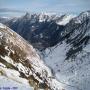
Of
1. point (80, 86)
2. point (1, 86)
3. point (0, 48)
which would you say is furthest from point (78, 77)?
point (1, 86)

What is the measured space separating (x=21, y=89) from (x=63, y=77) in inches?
6077

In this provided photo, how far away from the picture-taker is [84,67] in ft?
618

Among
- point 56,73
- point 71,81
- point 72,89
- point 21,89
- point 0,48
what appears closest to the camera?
point 21,89

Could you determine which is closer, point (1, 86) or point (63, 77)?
point (1, 86)

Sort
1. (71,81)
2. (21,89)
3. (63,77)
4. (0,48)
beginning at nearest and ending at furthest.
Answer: (21,89)
(0,48)
(71,81)
(63,77)

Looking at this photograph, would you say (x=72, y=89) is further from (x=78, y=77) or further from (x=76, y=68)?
(x=76, y=68)

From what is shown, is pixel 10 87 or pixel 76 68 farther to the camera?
pixel 76 68

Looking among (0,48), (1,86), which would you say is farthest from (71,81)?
(1,86)

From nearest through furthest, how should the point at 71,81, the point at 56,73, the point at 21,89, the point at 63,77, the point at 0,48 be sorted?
1. the point at 21,89
2. the point at 0,48
3. the point at 71,81
4. the point at 63,77
5. the point at 56,73

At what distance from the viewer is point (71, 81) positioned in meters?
166

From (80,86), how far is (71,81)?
13.2m

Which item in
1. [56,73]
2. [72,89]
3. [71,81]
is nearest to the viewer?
[72,89]

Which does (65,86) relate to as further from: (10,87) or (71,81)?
(10,87)

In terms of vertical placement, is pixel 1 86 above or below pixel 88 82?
above
